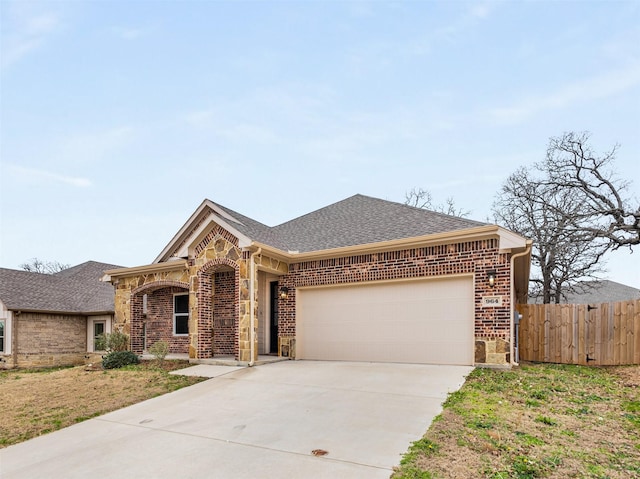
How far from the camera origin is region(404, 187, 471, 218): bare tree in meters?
29.9

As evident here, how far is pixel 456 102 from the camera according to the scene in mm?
16125

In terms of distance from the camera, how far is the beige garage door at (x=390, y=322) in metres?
10.2

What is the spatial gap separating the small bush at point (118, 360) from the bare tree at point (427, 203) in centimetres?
2201

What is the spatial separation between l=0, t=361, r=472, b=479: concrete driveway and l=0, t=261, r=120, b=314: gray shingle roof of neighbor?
13373 mm

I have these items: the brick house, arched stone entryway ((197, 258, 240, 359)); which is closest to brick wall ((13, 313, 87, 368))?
the brick house

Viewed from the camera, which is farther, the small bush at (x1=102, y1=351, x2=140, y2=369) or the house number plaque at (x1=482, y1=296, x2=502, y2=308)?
the small bush at (x1=102, y1=351, x2=140, y2=369)

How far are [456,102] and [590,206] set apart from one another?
8962 millimetres

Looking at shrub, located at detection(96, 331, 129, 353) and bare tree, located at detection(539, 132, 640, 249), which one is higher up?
bare tree, located at detection(539, 132, 640, 249)

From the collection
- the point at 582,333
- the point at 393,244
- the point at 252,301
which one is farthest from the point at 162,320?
the point at 582,333

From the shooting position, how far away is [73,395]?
939cm

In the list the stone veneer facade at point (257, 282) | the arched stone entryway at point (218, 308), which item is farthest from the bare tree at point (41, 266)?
the arched stone entryway at point (218, 308)

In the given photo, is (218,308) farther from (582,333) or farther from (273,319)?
(582,333)

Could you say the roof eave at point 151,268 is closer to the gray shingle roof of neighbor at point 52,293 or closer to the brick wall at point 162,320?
the brick wall at point 162,320

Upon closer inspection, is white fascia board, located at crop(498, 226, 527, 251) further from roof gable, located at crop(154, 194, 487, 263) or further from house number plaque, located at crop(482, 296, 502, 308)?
house number plaque, located at crop(482, 296, 502, 308)
